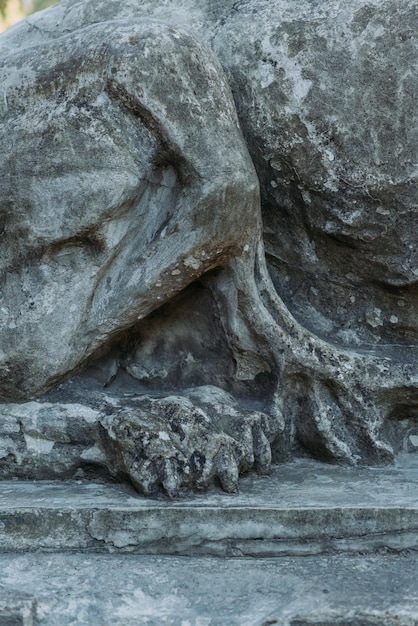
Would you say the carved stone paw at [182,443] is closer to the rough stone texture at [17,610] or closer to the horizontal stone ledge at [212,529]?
the horizontal stone ledge at [212,529]

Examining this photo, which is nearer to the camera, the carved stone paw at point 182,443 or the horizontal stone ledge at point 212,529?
the horizontal stone ledge at point 212,529

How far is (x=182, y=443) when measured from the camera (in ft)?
7.57

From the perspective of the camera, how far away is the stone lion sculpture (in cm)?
236

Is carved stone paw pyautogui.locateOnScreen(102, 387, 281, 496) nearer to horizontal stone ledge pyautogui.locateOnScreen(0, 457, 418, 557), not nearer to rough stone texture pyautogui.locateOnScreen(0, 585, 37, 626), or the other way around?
horizontal stone ledge pyautogui.locateOnScreen(0, 457, 418, 557)

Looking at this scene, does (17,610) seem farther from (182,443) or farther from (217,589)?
(182,443)

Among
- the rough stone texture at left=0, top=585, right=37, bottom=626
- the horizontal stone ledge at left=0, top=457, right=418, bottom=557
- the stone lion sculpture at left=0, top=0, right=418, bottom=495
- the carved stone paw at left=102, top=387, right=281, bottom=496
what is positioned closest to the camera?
the rough stone texture at left=0, top=585, right=37, bottom=626

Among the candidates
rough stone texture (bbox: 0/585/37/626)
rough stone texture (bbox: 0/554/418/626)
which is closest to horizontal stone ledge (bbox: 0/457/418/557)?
rough stone texture (bbox: 0/554/418/626)

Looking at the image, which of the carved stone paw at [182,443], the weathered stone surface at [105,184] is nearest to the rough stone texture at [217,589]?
the carved stone paw at [182,443]

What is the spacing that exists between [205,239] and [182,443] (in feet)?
1.58

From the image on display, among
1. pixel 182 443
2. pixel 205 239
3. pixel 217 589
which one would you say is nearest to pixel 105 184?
pixel 205 239

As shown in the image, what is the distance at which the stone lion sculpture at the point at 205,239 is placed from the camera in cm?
236

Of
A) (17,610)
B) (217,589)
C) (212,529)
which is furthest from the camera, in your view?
(212,529)

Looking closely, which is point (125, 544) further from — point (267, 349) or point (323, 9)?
point (323, 9)

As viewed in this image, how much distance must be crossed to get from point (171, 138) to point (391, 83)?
0.56 m
